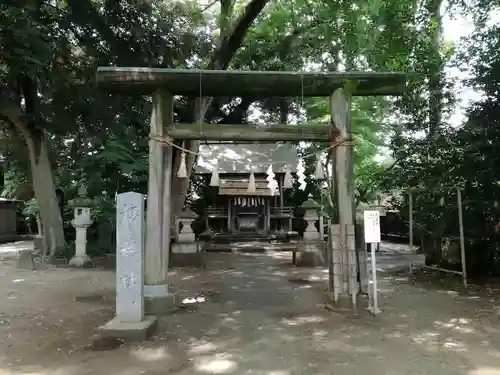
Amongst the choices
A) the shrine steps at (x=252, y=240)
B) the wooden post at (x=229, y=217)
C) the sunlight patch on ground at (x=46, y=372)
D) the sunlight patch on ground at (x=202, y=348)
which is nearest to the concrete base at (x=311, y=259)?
the shrine steps at (x=252, y=240)

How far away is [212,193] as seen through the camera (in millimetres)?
22750

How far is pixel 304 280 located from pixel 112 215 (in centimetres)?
787

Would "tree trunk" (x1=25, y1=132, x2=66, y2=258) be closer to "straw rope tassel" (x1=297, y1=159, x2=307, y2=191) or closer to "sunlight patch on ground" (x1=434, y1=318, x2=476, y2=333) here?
"straw rope tassel" (x1=297, y1=159, x2=307, y2=191)

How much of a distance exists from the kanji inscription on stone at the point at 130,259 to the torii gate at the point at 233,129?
39.3 inches

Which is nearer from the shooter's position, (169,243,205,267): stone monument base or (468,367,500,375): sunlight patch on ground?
(468,367,500,375): sunlight patch on ground

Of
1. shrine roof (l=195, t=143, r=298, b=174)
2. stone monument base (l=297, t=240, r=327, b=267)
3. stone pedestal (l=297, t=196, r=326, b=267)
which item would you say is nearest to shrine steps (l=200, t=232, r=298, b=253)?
shrine roof (l=195, t=143, r=298, b=174)

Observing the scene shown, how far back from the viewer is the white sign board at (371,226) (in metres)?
7.12

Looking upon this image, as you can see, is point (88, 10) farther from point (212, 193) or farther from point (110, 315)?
point (212, 193)

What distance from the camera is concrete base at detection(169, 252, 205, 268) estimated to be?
534 inches

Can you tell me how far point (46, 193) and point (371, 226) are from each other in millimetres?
11277

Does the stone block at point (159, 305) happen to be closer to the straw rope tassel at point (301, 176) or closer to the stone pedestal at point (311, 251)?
the stone pedestal at point (311, 251)

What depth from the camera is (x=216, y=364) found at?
4863 millimetres

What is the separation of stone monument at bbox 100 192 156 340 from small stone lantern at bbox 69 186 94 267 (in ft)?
26.3

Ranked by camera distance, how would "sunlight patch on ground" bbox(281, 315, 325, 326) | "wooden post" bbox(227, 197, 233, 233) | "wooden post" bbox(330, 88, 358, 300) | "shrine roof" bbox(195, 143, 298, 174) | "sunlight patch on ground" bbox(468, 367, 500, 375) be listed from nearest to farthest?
"sunlight patch on ground" bbox(468, 367, 500, 375) → "sunlight patch on ground" bbox(281, 315, 325, 326) → "wooden post" bbox(330, 88, 358, 300) → "wooden post" bbox(227, 197, 233, 233) → "shrine roof" bbox(195, 143, 298, 174)
